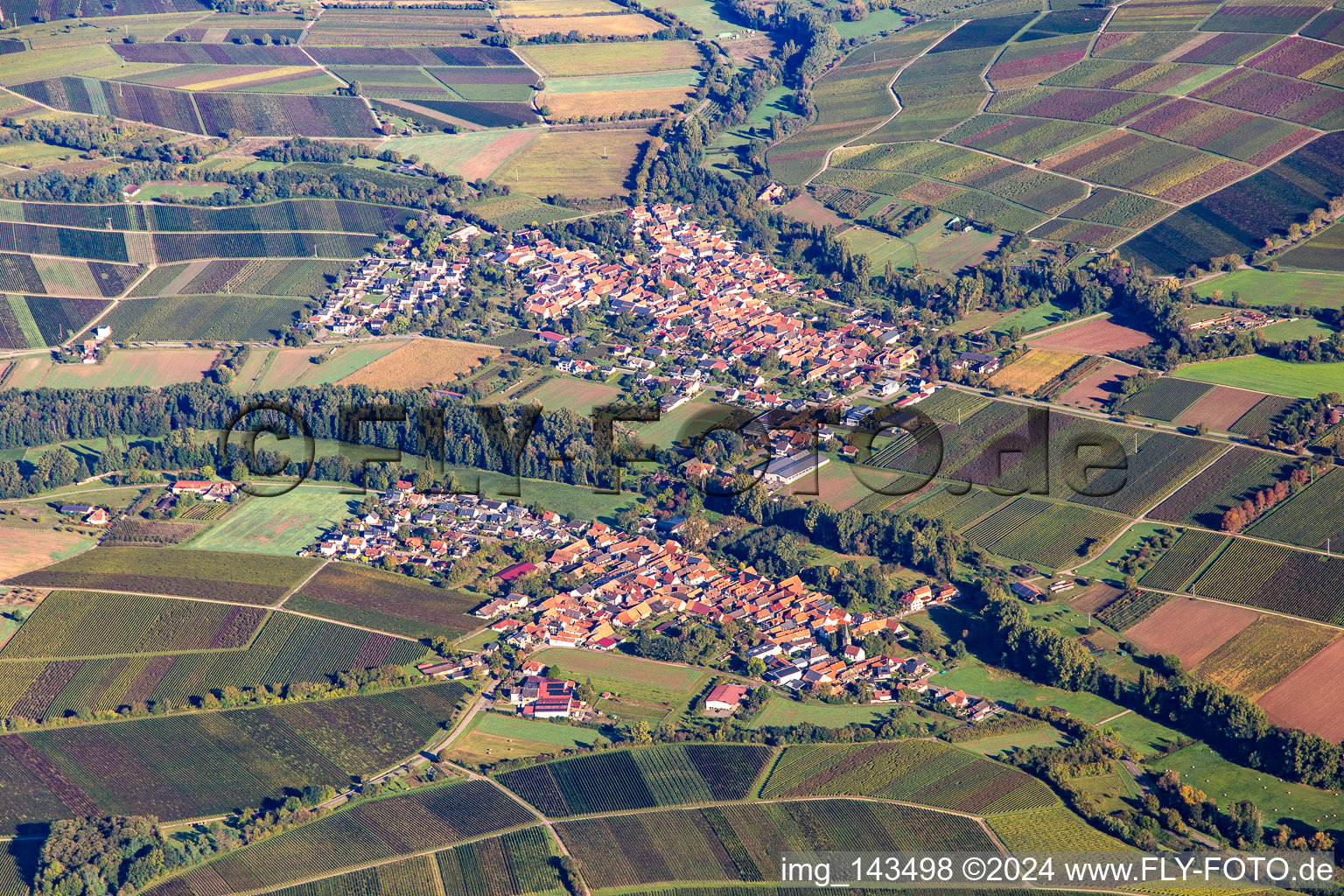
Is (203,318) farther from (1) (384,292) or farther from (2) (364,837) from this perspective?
(2) (364,837)

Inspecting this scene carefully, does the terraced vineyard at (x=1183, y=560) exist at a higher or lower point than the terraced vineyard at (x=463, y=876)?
higher

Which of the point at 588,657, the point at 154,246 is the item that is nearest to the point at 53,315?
the point at 154,246

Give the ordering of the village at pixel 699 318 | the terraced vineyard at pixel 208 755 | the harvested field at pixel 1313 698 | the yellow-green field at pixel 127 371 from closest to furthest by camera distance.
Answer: the terraced vineyard at pixel 208 755, the harvested field at pixel 1313 698, the village at pixel 699 318, the yellow-green field at pixel 127 371

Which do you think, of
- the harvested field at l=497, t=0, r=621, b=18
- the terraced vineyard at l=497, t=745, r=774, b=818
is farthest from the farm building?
the harvested field at l=497, t=0, r=621, b=18

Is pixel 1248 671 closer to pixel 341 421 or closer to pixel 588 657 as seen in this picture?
pixel 588 657

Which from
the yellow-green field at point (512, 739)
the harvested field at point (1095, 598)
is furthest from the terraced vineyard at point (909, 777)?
the harvested field at point (1095, 598)

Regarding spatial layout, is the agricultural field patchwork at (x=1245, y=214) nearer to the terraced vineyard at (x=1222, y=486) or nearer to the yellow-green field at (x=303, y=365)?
the terraced vineyard at (x=1222, y=486)

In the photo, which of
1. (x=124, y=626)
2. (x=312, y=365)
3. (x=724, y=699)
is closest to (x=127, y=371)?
(x=312, y=365)

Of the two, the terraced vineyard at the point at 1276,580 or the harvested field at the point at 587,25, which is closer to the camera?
the terraced vineyard at the point at 1276,580
